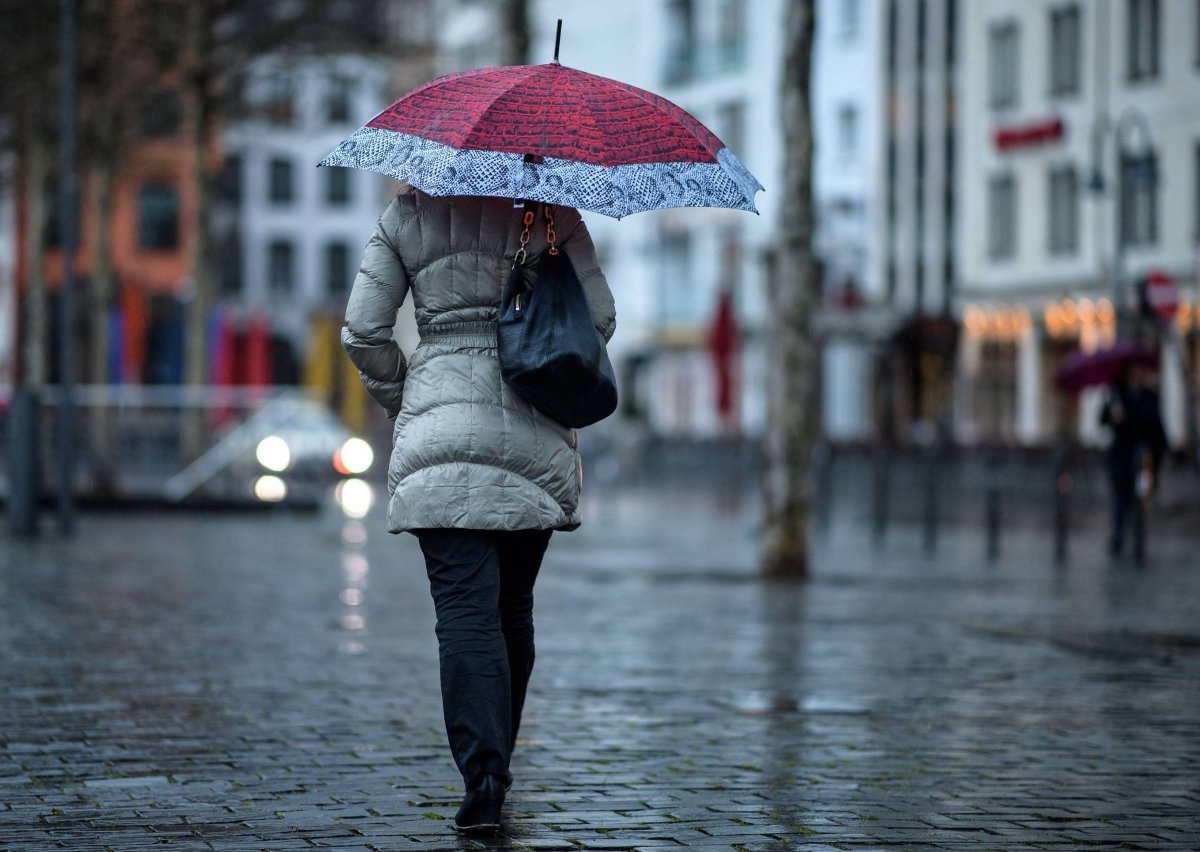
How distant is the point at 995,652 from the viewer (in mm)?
11945

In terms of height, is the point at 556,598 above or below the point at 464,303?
below

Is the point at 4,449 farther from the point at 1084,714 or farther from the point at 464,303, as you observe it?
the point at 464,303

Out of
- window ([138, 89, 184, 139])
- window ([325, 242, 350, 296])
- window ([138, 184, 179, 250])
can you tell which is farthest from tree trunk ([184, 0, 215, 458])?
window ([325, 242, 350, 296])

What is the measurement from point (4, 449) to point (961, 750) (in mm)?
20007

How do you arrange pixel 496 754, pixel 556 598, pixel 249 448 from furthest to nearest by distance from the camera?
1. pixel 249 448
2. pixel 556 598
3. pixel 496 754

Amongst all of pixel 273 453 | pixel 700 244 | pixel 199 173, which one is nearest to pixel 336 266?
pixel 700 244

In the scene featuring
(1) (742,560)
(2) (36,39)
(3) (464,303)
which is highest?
(2) (36,39)

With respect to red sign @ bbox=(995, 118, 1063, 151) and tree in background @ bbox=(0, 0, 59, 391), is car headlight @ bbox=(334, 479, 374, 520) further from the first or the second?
red sign @ bbox=(995, 118, 1063, 151)

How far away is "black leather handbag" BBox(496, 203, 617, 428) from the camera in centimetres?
641

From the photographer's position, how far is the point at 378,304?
6.49 meters

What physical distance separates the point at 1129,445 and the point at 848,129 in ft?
129

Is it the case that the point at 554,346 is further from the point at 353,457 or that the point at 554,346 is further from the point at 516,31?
the point at 353,457

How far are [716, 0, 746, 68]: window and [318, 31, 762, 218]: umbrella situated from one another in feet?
200

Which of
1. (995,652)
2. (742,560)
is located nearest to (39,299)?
(742,560)
